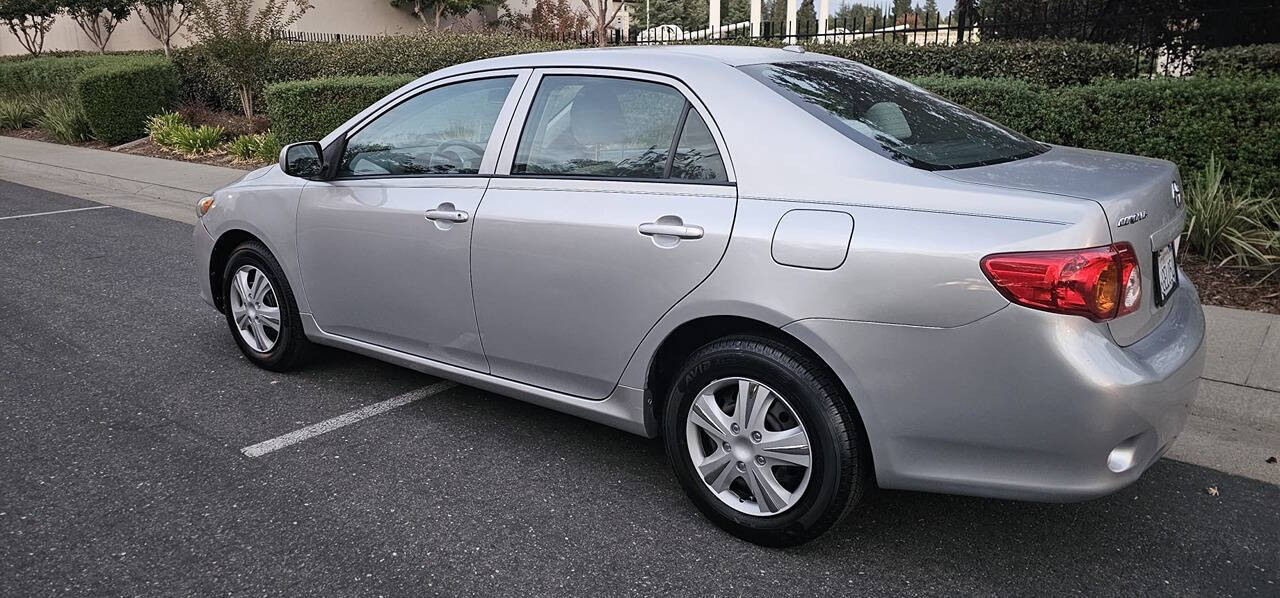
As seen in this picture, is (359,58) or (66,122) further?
(66,122)

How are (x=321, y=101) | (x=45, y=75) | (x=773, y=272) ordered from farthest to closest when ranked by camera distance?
1. (x=45, y=75)
2. (x=321, y=101)
3. (x=773, y=272)

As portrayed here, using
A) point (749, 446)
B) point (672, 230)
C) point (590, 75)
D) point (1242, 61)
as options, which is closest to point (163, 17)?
point (1242, 61)

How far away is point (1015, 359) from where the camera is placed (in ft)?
9.14

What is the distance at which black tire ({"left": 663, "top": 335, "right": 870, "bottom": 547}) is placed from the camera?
308 centimetres

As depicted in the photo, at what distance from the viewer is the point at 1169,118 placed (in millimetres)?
6953

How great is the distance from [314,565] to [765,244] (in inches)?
69.8

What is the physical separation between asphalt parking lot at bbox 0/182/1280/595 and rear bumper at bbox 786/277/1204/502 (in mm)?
438

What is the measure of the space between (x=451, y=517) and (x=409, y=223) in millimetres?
1264

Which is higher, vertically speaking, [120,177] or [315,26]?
[315,26]

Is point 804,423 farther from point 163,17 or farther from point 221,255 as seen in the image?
point 163,17

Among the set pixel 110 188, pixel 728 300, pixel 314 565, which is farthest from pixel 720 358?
pixel 110 188

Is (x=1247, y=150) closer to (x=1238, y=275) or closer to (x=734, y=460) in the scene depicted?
(x=1238, y=275)

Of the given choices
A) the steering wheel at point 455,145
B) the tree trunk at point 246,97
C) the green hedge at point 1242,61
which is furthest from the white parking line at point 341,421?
the tree trunk at point 246,97

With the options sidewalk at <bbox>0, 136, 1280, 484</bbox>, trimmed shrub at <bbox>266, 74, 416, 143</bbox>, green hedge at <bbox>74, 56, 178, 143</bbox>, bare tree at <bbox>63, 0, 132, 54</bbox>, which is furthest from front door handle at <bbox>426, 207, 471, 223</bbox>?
bare tree at <bbox>63, 0, 132, 54</bbox>
